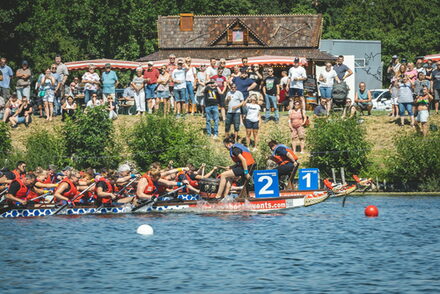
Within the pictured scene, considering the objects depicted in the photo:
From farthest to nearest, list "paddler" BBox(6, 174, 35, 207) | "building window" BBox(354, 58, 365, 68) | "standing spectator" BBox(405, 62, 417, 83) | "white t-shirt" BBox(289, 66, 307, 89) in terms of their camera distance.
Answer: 1. "building window" BBox(354, 58, 365, 68)
2. "standing spectator" BBox(405, 62, 417, 83)
3. "white t-shirt" BBox(289, 66, 307, 89)
4. "paddler" BBox(6, 174, 35, 207)

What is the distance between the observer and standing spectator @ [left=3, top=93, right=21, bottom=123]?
33.1 meters

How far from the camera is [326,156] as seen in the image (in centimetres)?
3003

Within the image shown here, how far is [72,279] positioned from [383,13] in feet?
199

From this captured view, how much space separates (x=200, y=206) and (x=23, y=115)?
12.2 meters

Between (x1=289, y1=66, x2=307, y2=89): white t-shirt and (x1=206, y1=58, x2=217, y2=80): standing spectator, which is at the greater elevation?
(x1=206, y1=58, x2=217, y2=80): standing spectator

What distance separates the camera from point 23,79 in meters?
33.2

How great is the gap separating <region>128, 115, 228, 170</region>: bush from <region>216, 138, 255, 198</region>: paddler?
5720 mm

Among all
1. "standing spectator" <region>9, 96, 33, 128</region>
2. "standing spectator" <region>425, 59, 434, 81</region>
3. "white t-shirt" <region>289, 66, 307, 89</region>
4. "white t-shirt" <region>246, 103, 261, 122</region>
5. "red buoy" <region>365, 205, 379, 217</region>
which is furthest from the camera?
"standing spectator" <region>9, 96, 33, 128</region>

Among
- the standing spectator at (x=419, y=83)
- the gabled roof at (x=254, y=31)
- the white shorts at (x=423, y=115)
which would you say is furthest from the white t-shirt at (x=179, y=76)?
the gabled roof at (x=254, y=31)

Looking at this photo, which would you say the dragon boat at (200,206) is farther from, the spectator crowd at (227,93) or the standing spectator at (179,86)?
the standing spectator at (179,86)

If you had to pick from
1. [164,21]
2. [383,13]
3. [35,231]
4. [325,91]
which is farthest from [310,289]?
[383,13]

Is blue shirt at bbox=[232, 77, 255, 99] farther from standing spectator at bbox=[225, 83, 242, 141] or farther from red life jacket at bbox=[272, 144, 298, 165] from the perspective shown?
red life jacket at bbox=[272, 144, 298, 165]

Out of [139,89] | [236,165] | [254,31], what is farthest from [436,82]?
[254,31]

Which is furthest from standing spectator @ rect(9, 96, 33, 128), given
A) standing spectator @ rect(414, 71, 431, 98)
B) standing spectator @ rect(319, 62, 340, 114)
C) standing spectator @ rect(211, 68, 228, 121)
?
standing spectator @ rect(414, 71, 431, 98)
